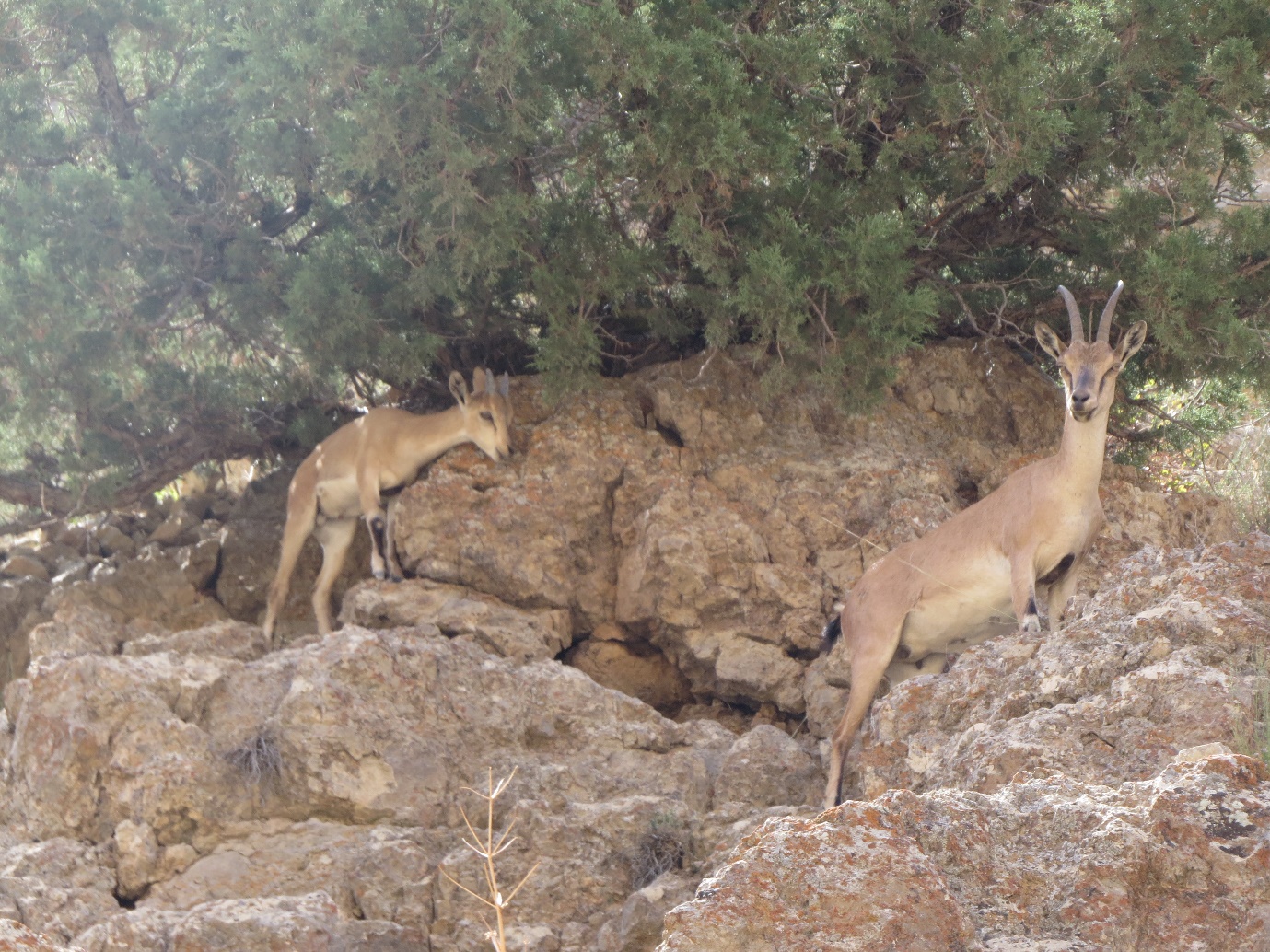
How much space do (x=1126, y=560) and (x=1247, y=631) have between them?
1278 mm

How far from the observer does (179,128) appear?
35.4 ft

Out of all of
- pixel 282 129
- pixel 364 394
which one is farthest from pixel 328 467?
pixel 282 129

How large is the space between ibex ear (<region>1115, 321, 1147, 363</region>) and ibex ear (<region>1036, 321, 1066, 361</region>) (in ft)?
1.05

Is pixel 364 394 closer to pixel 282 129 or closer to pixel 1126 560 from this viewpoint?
pixel 282 129

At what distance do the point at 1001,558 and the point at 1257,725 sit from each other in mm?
3212

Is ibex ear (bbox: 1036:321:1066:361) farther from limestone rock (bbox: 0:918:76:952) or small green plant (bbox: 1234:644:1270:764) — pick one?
limestone rock (bbox: 0:918:76:952)

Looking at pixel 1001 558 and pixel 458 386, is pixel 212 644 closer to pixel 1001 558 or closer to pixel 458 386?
pixel 458 386

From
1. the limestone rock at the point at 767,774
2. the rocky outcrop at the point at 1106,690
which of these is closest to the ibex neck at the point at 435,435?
the limestone rock at the point at 767,774

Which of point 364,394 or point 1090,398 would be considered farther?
point 364,394

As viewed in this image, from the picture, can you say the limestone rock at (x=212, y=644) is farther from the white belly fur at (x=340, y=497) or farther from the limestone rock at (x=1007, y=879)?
the limestone rock at (x=1007, y=879)

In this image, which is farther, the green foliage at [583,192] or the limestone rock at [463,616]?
the green foliage at [583,192]

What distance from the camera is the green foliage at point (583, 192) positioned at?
940cm

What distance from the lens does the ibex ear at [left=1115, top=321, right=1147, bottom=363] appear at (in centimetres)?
812

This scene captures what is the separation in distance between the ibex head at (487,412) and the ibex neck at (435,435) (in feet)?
0.35
